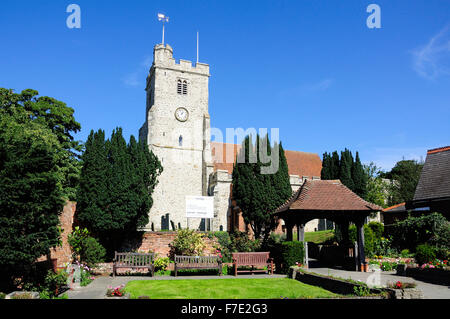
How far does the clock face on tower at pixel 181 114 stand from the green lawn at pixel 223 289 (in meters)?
23.7

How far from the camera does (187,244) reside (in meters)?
16.5

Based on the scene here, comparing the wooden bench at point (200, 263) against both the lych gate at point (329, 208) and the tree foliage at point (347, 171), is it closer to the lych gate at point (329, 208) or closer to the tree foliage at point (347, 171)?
the lych gate at point (329, 208)

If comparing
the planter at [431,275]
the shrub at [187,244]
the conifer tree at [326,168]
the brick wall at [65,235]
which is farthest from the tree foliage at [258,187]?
the brick wall at [65,235]

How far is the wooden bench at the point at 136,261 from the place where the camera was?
44.9 ft

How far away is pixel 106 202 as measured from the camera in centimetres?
1611

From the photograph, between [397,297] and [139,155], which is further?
[139,155]

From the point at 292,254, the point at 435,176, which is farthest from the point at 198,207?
the point at 435,176

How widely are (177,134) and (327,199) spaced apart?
21.8m

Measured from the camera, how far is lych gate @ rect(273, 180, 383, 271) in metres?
13.9

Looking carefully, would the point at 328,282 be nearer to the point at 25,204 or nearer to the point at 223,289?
the point at 223,289
